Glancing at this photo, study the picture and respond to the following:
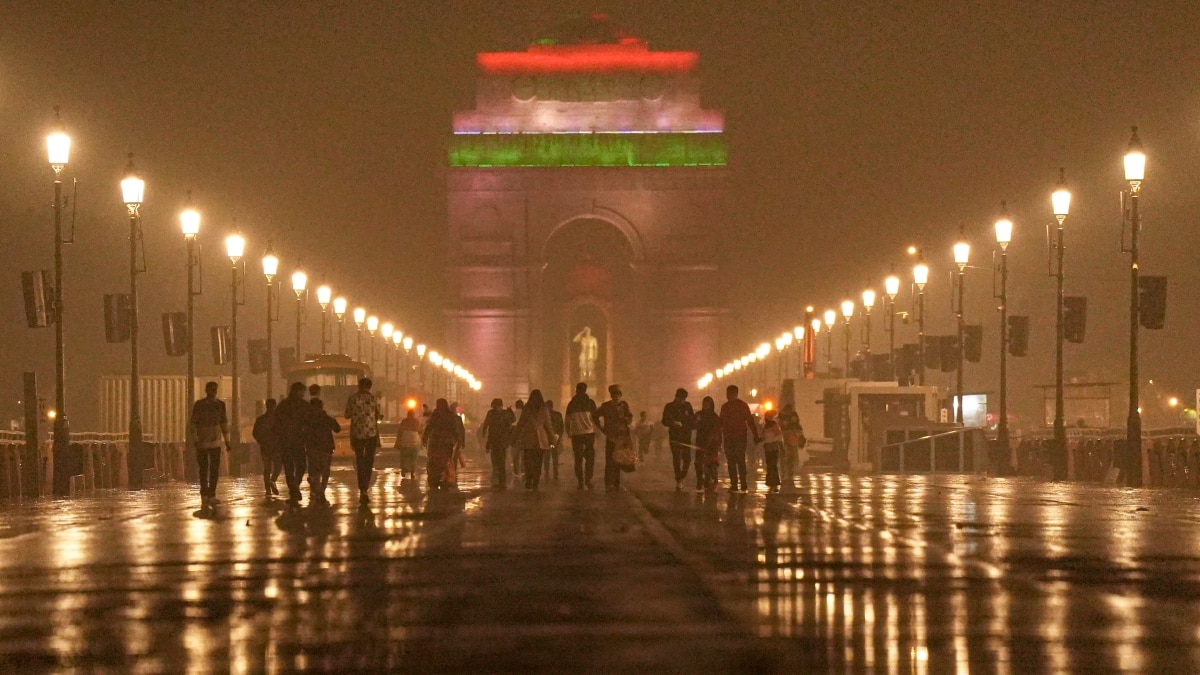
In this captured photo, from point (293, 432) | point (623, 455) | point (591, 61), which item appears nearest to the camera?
point (293, 432)

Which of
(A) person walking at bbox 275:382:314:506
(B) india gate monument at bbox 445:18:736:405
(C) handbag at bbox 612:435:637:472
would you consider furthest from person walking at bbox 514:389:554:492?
(B) india gate monument at bbox 445:18:736:405

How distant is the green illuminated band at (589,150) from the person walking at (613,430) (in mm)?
95401

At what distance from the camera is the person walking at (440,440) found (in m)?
37.1

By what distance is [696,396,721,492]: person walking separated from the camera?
116ft

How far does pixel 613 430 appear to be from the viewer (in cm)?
3606

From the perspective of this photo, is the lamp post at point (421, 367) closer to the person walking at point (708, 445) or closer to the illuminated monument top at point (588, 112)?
the illuminated monument top at point (588, 112)

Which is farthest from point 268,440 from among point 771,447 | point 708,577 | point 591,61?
point 591,61

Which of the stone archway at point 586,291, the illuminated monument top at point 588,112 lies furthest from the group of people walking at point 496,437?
the stone archway at point 586,291

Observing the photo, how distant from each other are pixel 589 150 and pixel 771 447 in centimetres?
9633

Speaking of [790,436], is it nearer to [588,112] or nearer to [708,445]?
[708,445]

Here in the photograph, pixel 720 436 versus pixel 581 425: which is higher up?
pixel 581 425

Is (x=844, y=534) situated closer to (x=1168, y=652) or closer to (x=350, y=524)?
(x=350, y=524)

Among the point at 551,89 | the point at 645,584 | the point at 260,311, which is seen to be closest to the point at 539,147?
the point at 551,89

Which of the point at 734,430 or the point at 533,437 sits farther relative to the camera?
the point at 533,437
